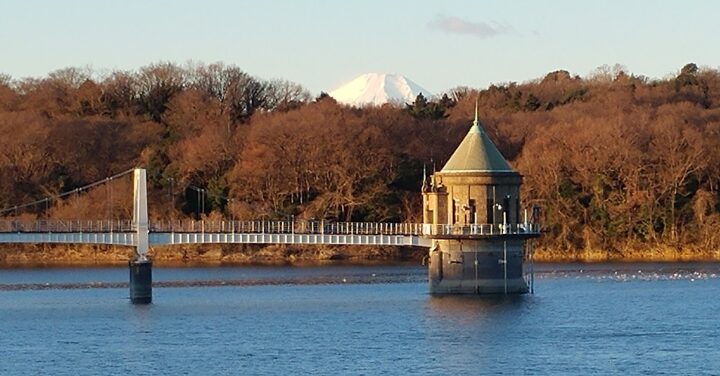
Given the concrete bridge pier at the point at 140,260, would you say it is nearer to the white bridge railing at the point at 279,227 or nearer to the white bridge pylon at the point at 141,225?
the white bridge pylon at the point at 141,225

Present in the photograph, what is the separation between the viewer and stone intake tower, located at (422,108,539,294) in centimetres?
8919

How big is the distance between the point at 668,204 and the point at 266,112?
125ft

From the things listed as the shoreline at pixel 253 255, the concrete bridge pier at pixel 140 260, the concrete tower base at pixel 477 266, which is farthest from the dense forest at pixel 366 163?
the concrete tower base at pixel 477 266

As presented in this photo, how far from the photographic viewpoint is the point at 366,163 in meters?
133

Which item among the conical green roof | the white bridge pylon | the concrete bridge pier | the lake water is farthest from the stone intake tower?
the white bridge pylon

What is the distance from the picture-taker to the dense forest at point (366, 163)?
130m

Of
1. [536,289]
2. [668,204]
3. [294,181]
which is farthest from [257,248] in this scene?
[536,289]

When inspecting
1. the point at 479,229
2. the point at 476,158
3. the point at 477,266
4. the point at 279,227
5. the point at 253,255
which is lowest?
the point at 477,266

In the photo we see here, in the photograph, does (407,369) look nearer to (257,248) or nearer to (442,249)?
(442,249)

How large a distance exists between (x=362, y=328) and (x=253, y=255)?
62.1 metres

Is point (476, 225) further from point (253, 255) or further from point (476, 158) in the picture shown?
point (253, 255)

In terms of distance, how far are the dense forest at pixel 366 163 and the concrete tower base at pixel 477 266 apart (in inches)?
1583

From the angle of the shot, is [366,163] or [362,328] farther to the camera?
[366,163]

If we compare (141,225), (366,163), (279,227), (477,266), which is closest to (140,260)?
(141,225)
